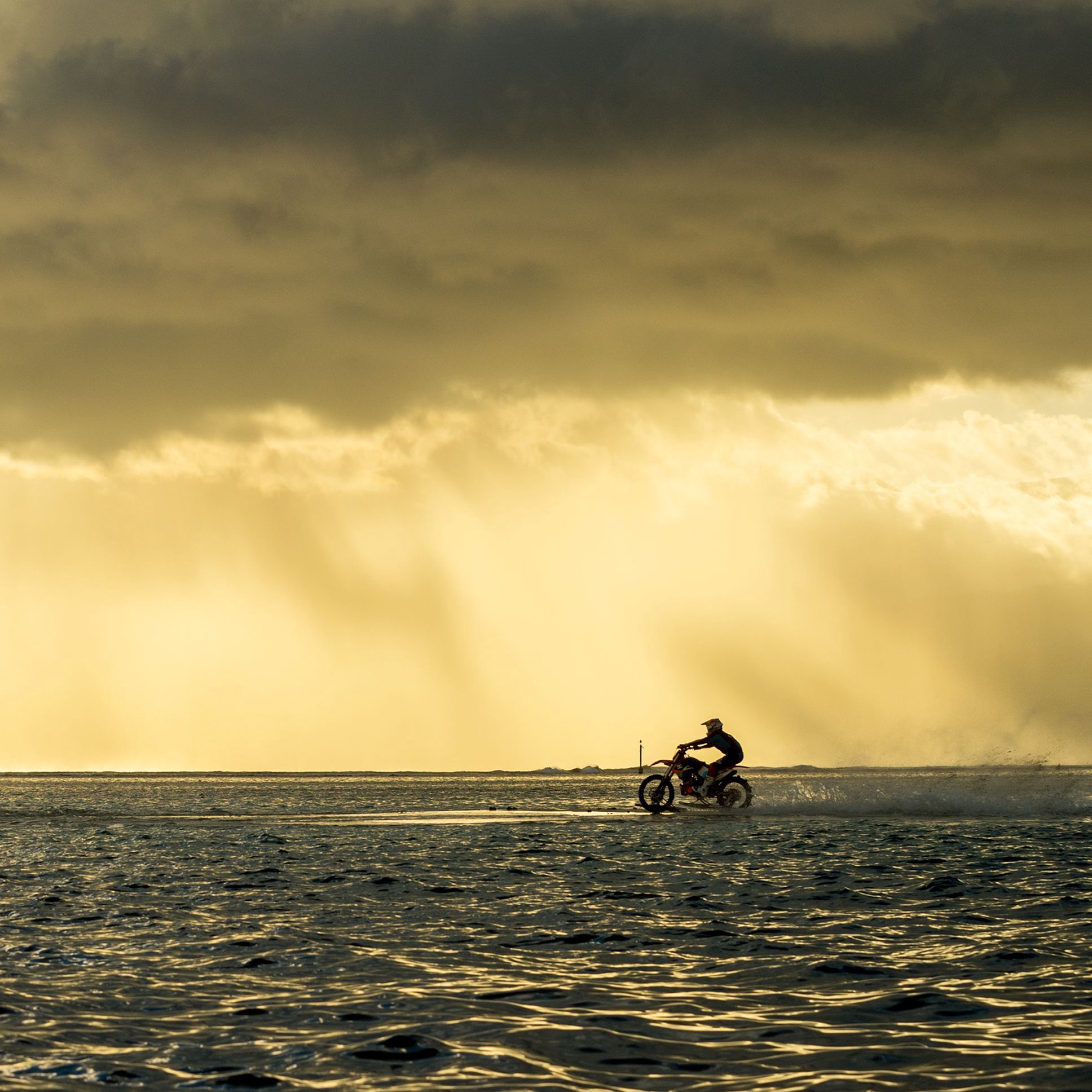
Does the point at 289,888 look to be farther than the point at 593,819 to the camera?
No

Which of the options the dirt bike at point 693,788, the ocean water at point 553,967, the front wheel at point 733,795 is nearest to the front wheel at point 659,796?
the dirt bike at point 693,788

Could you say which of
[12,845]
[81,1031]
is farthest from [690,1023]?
[12,845]

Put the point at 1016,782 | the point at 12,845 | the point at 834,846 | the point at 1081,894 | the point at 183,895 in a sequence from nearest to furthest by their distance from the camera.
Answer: the point at 1081,894
the point at 183,895
the point at 834,846
the point at 12,845
the point at 1016,782

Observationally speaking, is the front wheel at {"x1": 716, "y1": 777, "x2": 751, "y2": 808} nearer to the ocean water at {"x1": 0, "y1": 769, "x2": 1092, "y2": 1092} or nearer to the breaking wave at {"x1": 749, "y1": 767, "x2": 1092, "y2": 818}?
the breaking wave at {"x1": 749, "y1": 767, "x2": 1092, "y2": 818}

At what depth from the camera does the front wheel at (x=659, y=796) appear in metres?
46.7

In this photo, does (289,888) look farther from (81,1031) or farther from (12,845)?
(12,845)

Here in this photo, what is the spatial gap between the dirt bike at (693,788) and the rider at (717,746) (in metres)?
0.10

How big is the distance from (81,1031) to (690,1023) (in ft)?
15.8

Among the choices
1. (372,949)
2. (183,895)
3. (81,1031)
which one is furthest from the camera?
(183,895)

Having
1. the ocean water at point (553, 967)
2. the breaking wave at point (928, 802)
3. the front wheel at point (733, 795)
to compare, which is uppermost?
the ocean water at point (553, 967)

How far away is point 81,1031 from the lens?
10.3 metres

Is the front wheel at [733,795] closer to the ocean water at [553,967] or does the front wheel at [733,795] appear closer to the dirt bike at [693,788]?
the dirt bike at [693,788]

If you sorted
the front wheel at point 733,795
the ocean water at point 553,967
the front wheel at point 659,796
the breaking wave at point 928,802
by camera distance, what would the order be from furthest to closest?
the front wheel at point 733,795
the front wheel at point 659,796
the breaking wave at point 928,802
the ocean water at point 553,967

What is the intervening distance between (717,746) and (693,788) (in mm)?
1750
